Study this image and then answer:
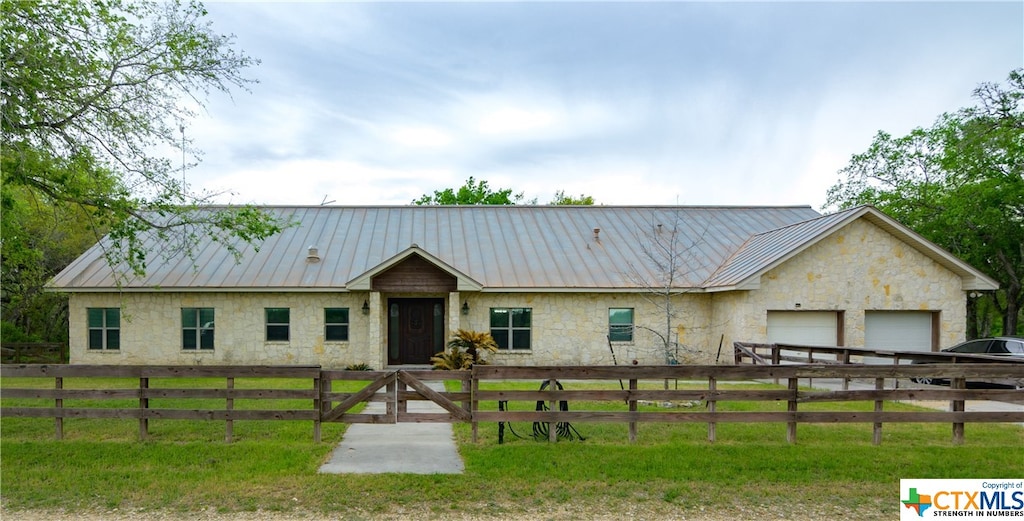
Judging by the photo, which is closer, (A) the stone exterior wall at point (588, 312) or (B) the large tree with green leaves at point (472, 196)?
(A) the stone exterior wall at point (588, 312)

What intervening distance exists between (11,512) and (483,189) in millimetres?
42310

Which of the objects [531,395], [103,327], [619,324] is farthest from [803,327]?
[103,327]

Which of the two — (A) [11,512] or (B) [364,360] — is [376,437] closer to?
(A) [11,512]

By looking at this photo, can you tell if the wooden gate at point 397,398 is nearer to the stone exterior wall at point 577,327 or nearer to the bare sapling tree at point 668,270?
the bare sapling tree at point 668,270

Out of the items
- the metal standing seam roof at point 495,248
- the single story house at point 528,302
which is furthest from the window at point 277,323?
the metal standing seam roof at point 495,248

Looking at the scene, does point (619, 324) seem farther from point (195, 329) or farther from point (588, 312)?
point (195, 329)

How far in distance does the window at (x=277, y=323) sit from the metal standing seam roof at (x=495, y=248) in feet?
2.62

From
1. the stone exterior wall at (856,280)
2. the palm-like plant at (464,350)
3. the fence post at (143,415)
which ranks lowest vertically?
the palm-like plant at (464,350)

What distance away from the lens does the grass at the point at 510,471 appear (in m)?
6.10

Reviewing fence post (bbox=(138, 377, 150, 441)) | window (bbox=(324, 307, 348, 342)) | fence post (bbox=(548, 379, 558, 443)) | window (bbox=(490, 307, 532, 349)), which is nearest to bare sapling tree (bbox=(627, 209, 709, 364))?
window (bbox=(490, 307, 532, 349))

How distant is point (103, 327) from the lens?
1831 cm

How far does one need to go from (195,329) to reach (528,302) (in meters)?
10.1

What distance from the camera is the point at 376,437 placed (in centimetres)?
893

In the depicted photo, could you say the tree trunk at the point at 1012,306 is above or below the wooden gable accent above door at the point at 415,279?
below
